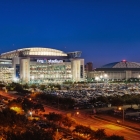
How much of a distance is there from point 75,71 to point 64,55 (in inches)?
489

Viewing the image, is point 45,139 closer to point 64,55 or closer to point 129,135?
point 129,135

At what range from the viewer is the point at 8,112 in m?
21.0

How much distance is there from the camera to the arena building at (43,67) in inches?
3814

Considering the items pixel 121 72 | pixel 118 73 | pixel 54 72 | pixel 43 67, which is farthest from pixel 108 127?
pixel 118 73

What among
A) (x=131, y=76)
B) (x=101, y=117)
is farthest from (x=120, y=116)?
(x=131, y=76)

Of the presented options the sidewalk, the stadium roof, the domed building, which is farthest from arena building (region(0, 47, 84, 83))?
the sidewalk

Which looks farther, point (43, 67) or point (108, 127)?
point (43, 67)

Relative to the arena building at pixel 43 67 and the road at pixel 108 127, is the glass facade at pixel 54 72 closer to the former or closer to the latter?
the arena building at pixel 43 67

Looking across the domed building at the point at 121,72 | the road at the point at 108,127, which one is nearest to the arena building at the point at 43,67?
the domed building at the point at 121,72

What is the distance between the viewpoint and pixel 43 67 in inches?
3979

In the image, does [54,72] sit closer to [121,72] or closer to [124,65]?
[121,72]

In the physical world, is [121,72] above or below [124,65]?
below

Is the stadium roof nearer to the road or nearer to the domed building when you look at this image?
the domed building

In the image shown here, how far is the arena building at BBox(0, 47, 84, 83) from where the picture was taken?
96.9 meters
